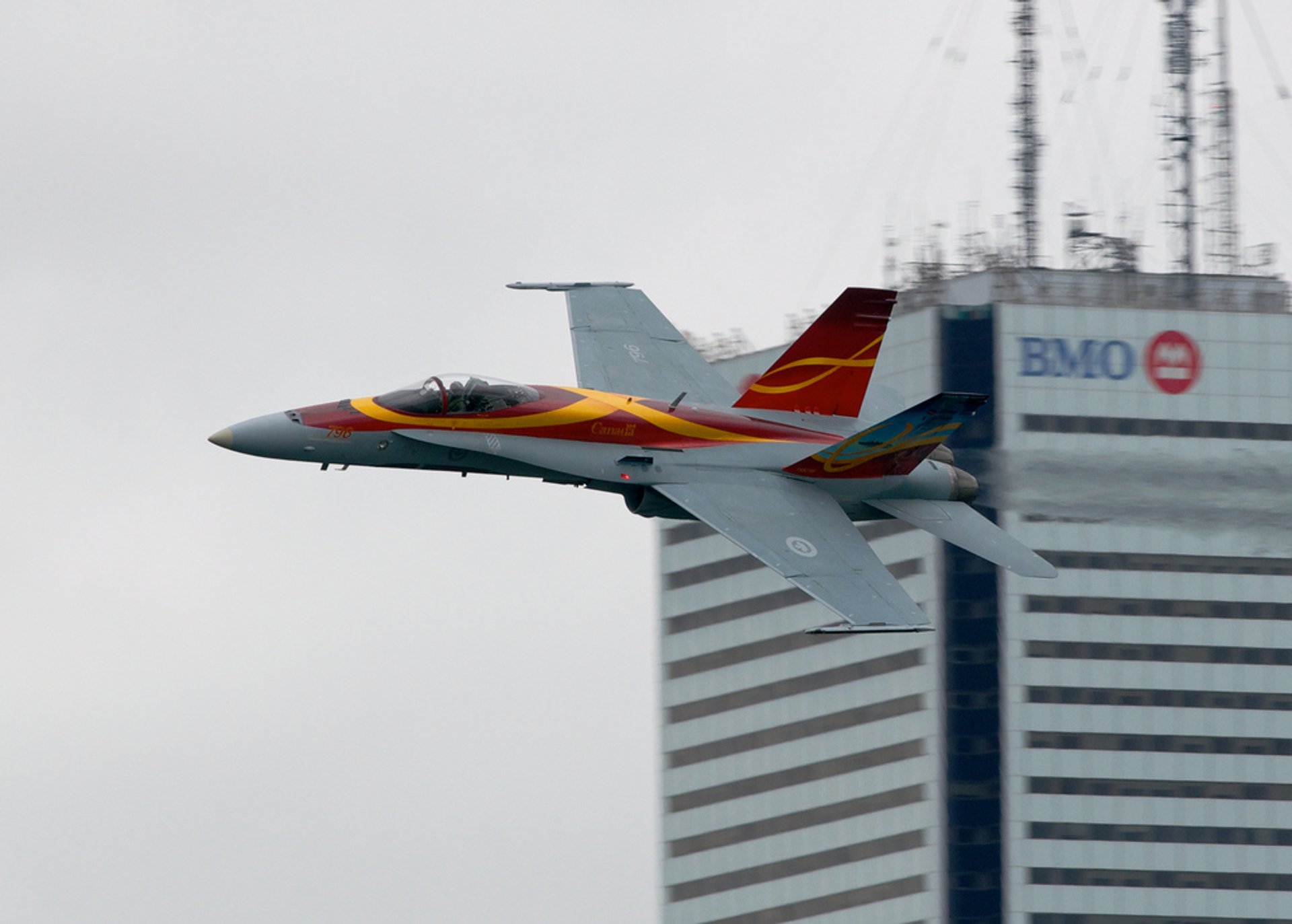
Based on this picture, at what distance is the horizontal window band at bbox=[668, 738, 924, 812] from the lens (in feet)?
381

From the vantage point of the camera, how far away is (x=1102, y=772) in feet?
381

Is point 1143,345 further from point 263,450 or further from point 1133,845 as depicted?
point 263,450

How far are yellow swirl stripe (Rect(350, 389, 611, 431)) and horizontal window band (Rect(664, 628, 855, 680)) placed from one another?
72.9m

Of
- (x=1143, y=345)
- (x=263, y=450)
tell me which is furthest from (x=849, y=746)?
(x=263, y=450)

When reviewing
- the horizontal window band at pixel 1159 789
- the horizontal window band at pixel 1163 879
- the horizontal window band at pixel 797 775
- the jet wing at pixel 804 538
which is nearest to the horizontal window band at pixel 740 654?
the horizontal window band at pixel 797 775

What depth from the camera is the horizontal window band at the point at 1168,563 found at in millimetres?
118062

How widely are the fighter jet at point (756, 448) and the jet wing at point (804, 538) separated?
0.13 feet

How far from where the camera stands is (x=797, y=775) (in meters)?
120

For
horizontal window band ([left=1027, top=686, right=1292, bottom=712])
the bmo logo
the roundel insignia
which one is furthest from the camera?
the bmo logo

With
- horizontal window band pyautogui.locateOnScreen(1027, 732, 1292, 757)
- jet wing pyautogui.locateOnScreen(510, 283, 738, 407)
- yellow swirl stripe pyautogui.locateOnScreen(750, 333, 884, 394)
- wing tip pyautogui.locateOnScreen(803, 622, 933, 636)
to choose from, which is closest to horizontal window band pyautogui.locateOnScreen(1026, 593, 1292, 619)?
horizontal window band pyautogui.locateOnScreen(1027, 732, 1292, 757)

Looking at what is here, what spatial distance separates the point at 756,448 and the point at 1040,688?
69488 millimetres

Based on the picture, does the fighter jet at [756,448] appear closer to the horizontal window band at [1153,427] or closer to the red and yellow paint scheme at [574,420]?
the red and yellow paint scheme at [574,420]

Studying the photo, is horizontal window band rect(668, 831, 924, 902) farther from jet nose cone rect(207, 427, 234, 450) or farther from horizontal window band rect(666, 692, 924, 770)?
jet nose cone rect(207, 427, 234, 450)

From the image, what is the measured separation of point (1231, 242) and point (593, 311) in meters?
72.5
